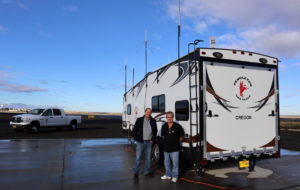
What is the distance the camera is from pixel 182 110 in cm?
769

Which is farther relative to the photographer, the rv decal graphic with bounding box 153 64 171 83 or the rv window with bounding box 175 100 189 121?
the rv decal graphic with bounding box 153 64 171 83

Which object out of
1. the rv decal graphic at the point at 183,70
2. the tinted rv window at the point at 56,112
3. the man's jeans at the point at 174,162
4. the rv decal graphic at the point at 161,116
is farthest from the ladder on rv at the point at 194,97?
the tinted rv window at the point at 56,112

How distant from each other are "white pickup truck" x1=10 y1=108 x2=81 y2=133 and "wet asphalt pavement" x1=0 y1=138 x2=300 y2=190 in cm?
1025

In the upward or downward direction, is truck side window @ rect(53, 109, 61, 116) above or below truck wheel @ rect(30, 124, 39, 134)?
above

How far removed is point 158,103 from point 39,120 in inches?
573

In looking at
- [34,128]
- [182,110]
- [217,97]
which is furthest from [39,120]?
[217,97]

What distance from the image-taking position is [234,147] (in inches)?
290

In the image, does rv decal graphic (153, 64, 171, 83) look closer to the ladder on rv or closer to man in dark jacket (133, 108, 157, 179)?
the ladder on rv

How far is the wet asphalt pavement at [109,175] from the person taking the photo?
6.70 meters

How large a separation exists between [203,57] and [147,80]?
12.2 ft

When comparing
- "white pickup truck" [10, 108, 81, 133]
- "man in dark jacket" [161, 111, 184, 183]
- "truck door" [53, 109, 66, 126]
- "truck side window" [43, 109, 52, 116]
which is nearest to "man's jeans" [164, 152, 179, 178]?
"man in dark jacket" [161, 111, 184, 183]

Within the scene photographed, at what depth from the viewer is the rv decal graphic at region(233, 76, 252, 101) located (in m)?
7.49

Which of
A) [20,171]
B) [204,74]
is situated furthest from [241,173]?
[20,171]

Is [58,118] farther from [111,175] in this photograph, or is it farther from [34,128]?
[111,175]
